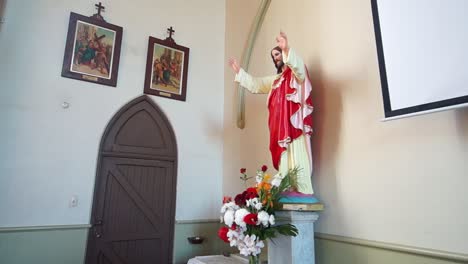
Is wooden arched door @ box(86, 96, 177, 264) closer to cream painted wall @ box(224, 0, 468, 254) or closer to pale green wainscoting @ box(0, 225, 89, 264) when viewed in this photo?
pale green wainscoting @ box(0, 225, 89, 264)

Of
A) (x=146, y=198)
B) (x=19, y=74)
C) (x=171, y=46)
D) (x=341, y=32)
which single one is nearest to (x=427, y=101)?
(x=341, y=32)

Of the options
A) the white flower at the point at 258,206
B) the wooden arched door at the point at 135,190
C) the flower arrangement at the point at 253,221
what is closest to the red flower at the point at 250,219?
the flower arrangement at the point at 253,221

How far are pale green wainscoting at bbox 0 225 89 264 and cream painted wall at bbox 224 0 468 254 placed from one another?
2.88 m

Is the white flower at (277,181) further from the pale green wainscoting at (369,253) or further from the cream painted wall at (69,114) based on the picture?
the cream painted wall at (69,114)

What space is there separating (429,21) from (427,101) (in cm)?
50

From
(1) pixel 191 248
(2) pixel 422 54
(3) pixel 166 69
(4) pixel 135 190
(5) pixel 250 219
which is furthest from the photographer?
(3) pixel 166 69

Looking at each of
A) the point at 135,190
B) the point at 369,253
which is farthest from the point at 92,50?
the point at 369,253

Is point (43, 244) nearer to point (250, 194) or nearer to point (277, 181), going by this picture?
point (250, 194)

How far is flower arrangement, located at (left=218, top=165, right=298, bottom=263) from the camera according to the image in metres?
2.22

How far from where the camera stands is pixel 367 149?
2.40 metres

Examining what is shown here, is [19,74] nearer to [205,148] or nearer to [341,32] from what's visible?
[205,148]

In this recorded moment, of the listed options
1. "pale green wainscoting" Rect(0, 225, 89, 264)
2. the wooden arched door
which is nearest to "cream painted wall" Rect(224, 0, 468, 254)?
the wooden arched door

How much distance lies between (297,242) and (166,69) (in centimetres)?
332

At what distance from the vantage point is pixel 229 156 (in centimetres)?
468
